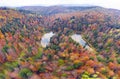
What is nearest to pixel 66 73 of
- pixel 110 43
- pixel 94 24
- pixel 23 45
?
pixel 23 45

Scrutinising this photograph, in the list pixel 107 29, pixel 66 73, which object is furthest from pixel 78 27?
pixel 66 73

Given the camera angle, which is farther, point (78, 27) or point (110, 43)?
point (78, 27)

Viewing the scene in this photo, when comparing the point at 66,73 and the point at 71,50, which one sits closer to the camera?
the point at 66,73

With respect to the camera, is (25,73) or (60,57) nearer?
(25,73)

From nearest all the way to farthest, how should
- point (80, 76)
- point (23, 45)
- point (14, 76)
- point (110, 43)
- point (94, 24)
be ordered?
point (80, 76)
point (14, 76)
point (23, 45)
point (110, 43)
point (94, 24)

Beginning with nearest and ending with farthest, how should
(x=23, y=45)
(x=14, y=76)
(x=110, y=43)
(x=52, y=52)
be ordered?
(x=14, y=76) → (x=52, y=52) → (x=23, y=45) → (x=110, y=43)

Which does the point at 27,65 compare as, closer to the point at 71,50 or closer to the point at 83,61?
the point at 83,61

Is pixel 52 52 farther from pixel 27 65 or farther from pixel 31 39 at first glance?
pixel 31 39

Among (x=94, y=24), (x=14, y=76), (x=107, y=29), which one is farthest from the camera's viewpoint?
(x=94, y=24)

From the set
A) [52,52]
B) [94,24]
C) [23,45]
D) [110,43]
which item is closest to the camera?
[52,52]
